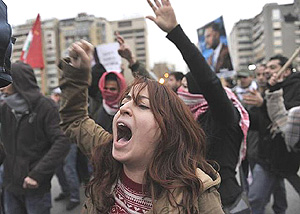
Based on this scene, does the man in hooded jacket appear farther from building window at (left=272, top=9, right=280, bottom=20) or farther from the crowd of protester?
building window at (left=272, top=9, right=280, bottom=20)

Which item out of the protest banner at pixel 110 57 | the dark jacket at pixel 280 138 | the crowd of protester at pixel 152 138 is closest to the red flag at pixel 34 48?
the protest banner at pixel 110 57

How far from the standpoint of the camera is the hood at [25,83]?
287 cm

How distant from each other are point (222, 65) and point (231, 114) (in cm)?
216

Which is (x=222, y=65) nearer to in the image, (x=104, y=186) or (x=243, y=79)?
(x=243, y=79)

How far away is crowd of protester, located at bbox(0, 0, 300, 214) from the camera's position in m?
1.34

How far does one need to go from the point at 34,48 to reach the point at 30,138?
3691mm

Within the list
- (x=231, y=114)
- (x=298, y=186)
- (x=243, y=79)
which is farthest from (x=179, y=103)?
(x=243, y=79)

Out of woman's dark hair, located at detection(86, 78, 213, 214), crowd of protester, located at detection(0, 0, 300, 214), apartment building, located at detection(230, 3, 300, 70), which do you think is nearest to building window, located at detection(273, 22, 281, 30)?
apartment building, located at detection(230, 3, 300, 70)

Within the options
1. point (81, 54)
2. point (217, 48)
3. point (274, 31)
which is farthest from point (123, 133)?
point (274, 31)

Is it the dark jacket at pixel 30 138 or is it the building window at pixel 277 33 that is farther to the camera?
the building window at pixel 277 33

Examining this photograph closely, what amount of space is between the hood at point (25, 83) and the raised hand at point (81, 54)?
1085mm

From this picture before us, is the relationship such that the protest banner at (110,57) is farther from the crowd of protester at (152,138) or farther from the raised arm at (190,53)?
the raised arm at (190,53)

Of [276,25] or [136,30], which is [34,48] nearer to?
[276,25]

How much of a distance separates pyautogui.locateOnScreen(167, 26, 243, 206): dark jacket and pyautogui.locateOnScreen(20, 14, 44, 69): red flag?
4620 mm
